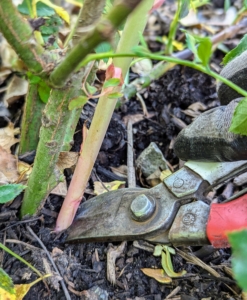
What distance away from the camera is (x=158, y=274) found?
99cm

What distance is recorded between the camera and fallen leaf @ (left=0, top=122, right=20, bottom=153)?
3.81ft

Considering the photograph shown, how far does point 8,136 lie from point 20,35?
53cm

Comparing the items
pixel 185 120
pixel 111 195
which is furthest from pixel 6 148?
pixel 185 120

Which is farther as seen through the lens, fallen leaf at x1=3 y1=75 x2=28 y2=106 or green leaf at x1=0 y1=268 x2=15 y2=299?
fallen leaf at x1=3 y1=75 x2=28 y2=106

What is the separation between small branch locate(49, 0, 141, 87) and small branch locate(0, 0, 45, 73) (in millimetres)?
70

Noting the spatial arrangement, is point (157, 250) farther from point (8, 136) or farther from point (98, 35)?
point (98, 35)

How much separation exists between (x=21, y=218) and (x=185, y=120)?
654mm

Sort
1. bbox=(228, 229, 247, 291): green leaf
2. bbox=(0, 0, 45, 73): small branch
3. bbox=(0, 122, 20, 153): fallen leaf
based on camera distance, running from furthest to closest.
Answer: bbox=(0, 122, 20, 153): fallen leaf, bbox=(0, 0, 45, 73): small branch, bbox=(228, 229, 247, 291): green leaf

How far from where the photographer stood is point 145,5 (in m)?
0.82

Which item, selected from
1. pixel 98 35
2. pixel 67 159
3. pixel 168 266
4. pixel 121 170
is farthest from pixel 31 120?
pixel 98 35

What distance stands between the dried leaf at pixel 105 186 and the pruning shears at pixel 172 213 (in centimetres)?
8

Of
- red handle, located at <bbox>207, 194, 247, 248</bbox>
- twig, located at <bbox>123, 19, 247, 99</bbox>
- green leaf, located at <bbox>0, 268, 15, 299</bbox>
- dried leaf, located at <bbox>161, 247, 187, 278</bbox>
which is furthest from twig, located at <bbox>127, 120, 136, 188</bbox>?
green leaf, located at <bbox>0, 268, 15, 299</bbox>

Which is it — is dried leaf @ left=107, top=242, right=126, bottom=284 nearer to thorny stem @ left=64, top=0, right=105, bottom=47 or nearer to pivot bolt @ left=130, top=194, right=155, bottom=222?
pivot bolt @ left=130, top=194, right=155, bottom=222

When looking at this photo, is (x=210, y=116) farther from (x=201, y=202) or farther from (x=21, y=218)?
(x=21, y=218)
